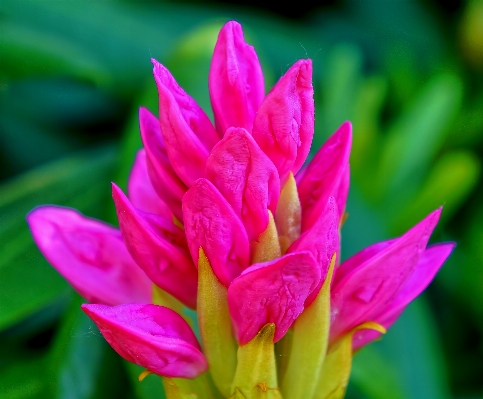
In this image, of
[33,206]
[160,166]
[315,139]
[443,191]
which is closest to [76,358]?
[33,206]

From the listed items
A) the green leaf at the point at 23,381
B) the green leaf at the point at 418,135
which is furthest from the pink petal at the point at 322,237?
the green leaf at the point at 418,135

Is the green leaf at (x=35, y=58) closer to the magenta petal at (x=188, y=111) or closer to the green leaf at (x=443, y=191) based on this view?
the magenta petal at (x=188, y=111)

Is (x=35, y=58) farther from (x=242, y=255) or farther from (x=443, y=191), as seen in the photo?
(x=443, y=191)

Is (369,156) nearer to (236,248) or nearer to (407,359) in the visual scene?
(407,359)

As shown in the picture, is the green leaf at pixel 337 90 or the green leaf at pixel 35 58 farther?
the green leaf at pixel 337 90

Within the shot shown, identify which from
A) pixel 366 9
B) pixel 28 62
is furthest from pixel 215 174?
pixel 366 9

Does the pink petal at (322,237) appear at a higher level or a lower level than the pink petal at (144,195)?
higher

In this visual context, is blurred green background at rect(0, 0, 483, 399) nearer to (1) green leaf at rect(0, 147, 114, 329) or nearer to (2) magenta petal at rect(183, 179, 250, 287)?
(1) green leaf at rect(0, 147, 114, 329)

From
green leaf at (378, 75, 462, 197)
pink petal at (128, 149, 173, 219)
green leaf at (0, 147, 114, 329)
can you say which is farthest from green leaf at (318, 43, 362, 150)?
pink petal at (128, 149, 173, 219)
